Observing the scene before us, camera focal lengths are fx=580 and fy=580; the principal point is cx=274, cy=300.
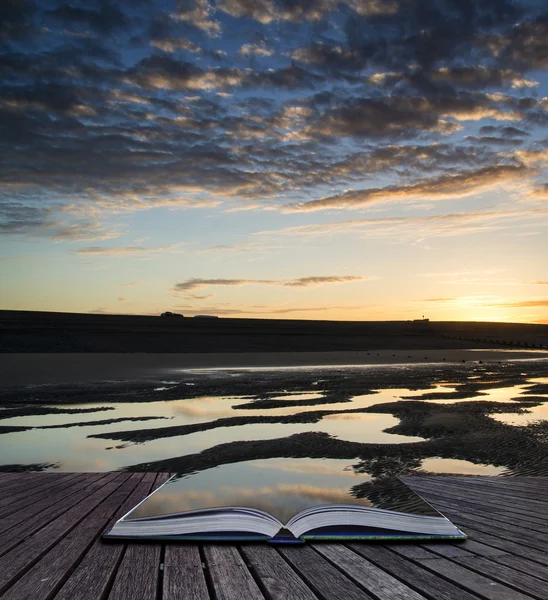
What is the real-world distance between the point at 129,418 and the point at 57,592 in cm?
1320

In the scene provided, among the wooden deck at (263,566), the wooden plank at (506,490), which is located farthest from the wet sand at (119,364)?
the wooden deck at (263,566)

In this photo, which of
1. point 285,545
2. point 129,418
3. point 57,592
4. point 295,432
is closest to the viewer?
point 57,592

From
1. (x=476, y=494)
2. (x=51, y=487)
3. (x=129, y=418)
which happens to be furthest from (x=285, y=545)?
(x=129, y=418)

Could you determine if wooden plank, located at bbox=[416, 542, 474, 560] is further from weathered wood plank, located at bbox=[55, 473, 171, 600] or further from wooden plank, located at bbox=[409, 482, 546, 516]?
weathered wood plank, located at bbox=[55, 473, 171, 600]

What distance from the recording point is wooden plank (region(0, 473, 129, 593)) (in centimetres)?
411

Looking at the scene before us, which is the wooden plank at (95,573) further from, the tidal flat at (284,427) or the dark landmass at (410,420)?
the dark landmass at (410,420)

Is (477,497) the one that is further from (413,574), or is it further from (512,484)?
(413,574)

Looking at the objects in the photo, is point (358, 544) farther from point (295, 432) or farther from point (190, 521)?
point (295, 432)

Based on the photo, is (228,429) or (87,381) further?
(87,381)

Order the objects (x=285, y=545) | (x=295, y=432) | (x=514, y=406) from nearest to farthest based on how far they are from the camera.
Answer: (x=285, y=545)
(x=295, y=432)
(x=514, y=406)

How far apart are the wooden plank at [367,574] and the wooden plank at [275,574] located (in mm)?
372

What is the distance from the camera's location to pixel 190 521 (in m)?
4.86

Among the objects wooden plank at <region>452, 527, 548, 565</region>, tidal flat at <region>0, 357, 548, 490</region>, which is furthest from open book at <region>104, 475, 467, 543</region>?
tidal flat at <region>0, 357, 548, 490</region>

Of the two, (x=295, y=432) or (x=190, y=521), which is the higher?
(x=190, y=521)
